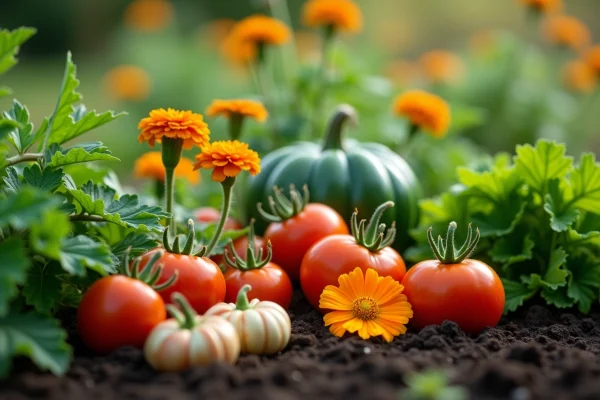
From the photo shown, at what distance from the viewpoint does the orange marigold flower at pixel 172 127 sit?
2.50m

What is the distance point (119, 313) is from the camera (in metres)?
2.21

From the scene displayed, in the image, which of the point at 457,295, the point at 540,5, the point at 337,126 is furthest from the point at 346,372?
the point at 540,5

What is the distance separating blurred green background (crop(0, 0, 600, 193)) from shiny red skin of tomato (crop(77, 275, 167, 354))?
2348mm

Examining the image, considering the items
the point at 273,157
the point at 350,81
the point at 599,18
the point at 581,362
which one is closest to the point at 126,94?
the point at 350,81

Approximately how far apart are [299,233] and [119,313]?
943mm

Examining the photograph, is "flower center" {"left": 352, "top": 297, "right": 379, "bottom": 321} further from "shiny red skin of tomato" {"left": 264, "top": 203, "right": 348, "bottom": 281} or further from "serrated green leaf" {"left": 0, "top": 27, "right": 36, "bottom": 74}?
"serrated green leaf" {"left": 0, "top": 27, "right": 36, "bottom": 74}

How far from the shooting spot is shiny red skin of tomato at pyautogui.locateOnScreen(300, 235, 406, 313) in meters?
2.64

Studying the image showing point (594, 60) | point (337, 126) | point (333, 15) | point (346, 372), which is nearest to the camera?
point (346, 372)

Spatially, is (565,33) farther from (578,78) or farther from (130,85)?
(130,85)

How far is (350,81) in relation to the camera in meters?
4.27

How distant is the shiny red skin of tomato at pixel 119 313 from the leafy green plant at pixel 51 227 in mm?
72

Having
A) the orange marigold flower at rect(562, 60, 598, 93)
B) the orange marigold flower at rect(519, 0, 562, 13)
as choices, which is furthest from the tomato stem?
the orange marigold flower at rect(562, 60, 598, 93)

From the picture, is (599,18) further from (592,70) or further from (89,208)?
(89,208)

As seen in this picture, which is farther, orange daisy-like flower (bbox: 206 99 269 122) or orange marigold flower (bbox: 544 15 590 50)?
orange marigold flower (bbox: 544 15 590 50)
